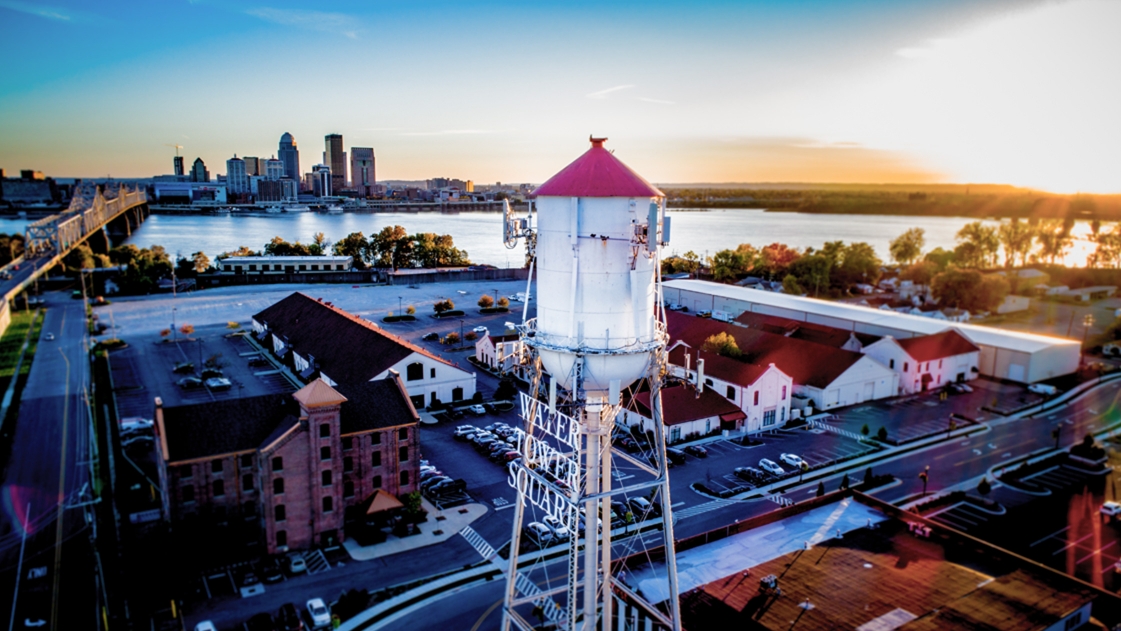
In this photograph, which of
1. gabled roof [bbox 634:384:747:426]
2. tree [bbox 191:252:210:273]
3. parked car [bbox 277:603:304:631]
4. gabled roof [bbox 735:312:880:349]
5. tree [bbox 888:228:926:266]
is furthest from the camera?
tree [bbox 888:228:926:266]

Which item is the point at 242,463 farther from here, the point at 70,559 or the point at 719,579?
the point at 719,579

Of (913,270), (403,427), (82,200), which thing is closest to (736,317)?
(913,270)

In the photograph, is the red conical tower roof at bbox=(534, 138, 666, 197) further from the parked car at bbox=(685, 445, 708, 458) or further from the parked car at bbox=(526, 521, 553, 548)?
the parked car at bbox=(685, 445, 708, 458)

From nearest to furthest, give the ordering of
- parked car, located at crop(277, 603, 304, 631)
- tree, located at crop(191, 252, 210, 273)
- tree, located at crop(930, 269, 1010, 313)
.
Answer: parked car, located at crop(277, 603, 304, 631), tree, located at crop(930, 269, 1010, 313), tree, located at crop(191, 252, 210, 273)

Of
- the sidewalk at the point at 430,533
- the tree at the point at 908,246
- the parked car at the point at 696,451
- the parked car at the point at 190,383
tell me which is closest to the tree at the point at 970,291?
the tree at the point at 908,246

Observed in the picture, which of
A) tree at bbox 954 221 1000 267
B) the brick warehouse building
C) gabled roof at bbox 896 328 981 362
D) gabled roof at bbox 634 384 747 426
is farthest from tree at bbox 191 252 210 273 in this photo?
tree at bbox 954 221 1000 267

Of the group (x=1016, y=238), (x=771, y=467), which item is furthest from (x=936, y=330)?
(x=1016, y=238)
